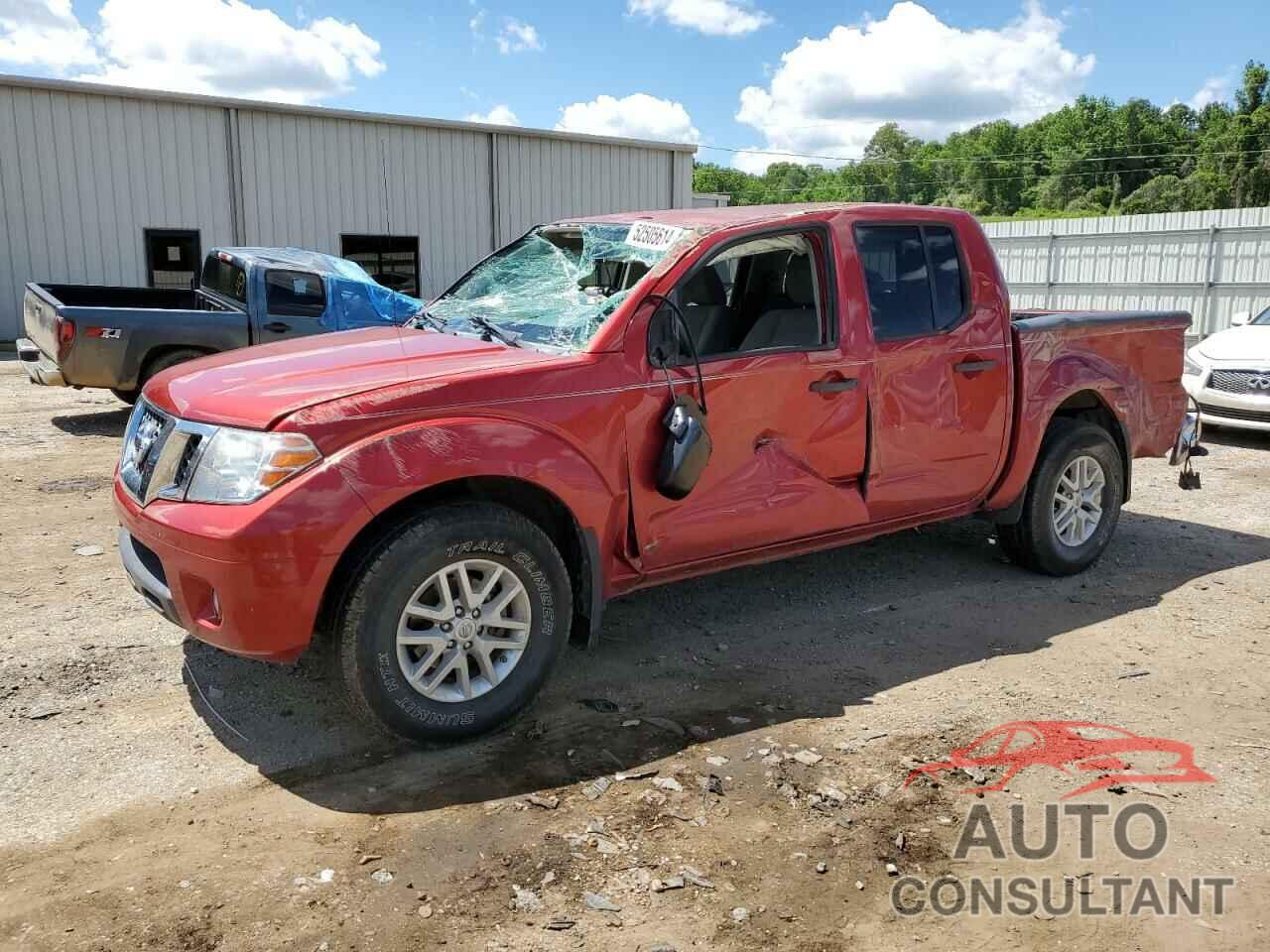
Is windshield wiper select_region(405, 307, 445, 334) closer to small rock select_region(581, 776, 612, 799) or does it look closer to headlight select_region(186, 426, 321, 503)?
headlight select_region(186, 426, 321, 503)

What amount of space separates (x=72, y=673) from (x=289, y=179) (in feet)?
56.0

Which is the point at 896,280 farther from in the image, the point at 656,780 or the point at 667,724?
the point at 656,780

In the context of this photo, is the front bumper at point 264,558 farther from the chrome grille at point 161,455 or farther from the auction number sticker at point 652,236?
the auction number sticker at point 652,236

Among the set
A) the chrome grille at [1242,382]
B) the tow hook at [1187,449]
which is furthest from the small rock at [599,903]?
the chrome grille at [1242,382]

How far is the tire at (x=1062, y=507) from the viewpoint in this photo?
213 inches

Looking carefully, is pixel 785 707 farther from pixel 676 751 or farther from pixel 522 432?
pixel 522 432

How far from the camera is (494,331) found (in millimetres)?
4262

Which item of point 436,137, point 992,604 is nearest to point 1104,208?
point 436,137

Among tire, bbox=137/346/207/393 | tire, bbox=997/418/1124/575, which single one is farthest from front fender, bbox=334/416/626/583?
tire, bbox=137/346/207/393

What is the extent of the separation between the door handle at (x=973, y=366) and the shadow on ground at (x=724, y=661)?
1.20 metres

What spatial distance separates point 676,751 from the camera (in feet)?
11.9

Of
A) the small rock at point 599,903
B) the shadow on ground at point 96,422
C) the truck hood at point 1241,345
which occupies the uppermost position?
the truck hood at point 1241,345

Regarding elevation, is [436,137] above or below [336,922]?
above

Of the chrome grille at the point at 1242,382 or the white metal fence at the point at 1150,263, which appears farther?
the white metal fence at the point at 1150,263
